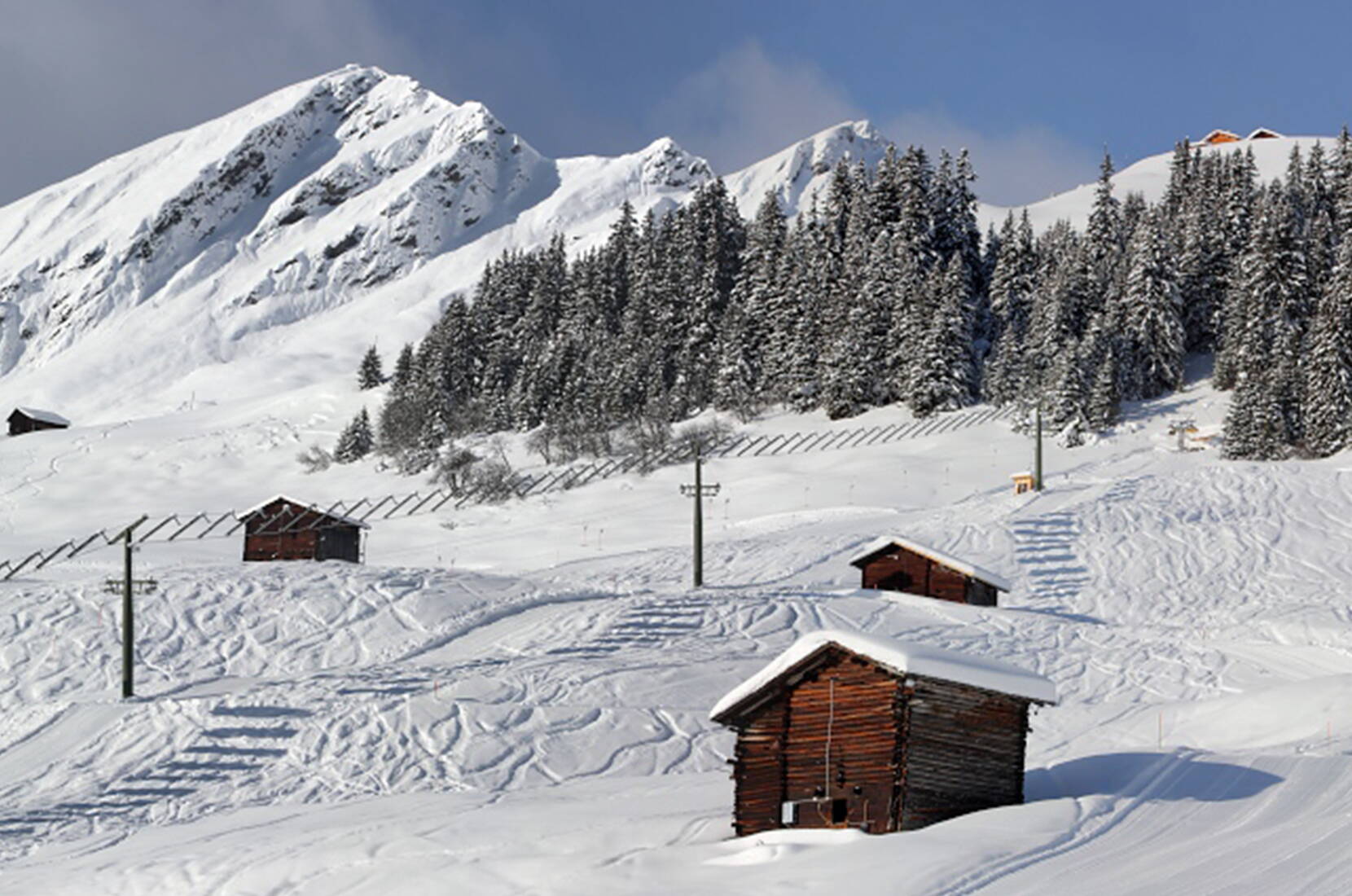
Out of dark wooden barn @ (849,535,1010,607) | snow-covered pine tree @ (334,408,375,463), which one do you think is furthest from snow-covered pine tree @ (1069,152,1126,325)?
snow-covered pine tree @ (334,408,375,463)

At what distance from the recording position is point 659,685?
3756 cm

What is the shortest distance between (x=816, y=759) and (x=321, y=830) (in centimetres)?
980

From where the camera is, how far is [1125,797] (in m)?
23.7

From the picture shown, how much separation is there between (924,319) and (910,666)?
6750cm

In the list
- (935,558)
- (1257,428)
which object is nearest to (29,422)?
(935,558)

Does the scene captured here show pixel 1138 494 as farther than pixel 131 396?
No

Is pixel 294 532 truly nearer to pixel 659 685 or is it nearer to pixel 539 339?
pixel 659 685

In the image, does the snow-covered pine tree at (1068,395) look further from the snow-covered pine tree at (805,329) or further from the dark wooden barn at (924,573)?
the dark wooden barn at (924,573)

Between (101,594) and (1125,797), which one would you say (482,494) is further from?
(1125,797)

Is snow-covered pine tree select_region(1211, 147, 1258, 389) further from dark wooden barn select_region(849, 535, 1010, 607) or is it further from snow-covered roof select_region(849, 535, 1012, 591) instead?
dark wooden barn select_region(849, 535, 1010, 607)

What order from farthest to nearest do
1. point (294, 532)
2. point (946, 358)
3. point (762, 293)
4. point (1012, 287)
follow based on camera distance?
1. point (762, 293)
2. point (1012, 287)
3. point (946, 358)
4. point (294, 532)

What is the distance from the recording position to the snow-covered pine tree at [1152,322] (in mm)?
87062

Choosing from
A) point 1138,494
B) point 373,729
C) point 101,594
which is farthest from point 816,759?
point 1138,494

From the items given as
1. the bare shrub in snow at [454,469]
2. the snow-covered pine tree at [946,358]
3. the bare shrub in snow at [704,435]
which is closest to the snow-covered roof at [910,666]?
the bare shrub in snow at [704,435]
